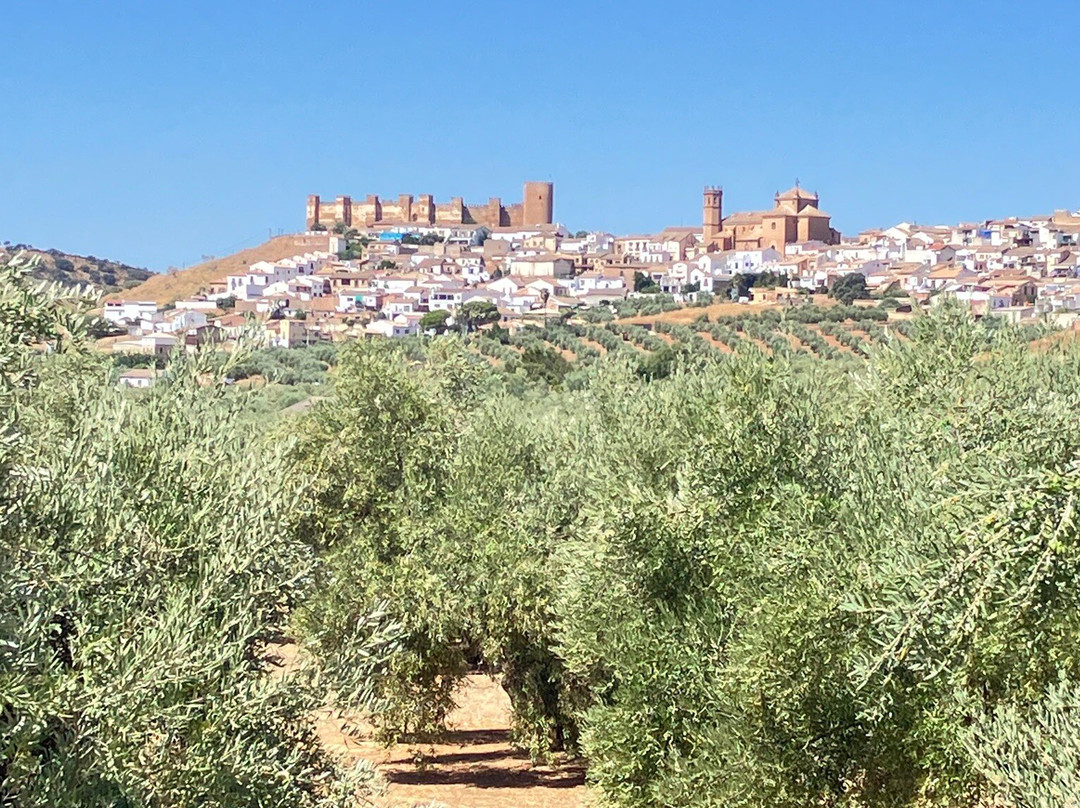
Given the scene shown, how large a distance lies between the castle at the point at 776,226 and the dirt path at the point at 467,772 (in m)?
137

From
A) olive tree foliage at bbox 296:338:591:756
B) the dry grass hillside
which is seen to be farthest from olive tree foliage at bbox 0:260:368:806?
the dry grass hillside

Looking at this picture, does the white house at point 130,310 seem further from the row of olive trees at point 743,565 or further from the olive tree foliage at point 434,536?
the row of olive trees at point 743,565

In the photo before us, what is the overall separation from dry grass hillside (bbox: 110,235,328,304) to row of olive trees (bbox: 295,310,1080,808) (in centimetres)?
12977

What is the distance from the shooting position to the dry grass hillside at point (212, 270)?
490ft

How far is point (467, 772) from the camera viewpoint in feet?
59.7

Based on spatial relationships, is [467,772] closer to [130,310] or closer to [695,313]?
[695,313]

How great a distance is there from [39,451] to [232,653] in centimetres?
215

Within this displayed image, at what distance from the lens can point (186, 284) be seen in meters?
155

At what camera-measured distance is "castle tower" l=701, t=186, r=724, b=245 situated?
170875mm

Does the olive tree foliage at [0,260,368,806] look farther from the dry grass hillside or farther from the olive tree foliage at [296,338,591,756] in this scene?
the dry grass hillside

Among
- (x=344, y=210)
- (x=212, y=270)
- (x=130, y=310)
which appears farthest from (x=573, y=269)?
(x=344, y=210)

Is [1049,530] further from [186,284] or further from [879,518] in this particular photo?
[186,284]

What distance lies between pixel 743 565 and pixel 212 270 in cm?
15916

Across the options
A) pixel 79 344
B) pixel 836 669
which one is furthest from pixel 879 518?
pixel 79 344
